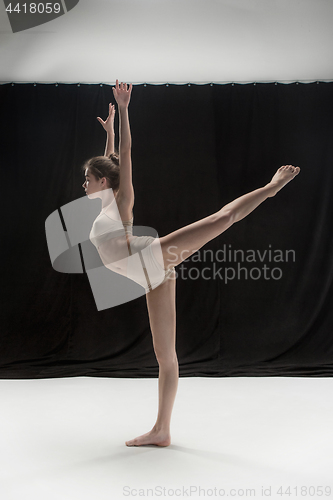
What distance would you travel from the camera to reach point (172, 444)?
6.75 ft

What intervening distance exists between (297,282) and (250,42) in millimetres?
2162

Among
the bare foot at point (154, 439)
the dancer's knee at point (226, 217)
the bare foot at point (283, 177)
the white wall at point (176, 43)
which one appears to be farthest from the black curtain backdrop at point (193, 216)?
the dancer's knee at point (226, 217)

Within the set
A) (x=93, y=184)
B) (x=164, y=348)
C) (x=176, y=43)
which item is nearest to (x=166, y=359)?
(x=164, y=348)

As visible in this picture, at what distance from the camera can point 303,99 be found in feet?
12.9

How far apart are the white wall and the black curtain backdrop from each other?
5.3 inches

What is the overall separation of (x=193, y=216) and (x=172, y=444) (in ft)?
7.25

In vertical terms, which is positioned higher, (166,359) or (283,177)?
(283,177)

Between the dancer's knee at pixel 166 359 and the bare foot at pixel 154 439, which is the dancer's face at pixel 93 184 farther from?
the bare foot at pixel 154 439

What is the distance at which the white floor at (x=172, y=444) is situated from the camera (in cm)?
164

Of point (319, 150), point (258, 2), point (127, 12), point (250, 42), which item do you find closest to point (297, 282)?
point (319, 150)

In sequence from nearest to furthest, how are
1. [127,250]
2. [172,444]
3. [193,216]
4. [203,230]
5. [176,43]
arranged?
[203,230] < [127,250] < [172,444] < [176,43] < [193,216]

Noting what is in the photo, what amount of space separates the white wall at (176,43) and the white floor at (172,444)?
275 centimetres

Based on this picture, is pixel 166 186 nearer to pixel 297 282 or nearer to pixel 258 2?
pixel 297 282

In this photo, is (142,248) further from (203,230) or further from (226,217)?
(226,217)
